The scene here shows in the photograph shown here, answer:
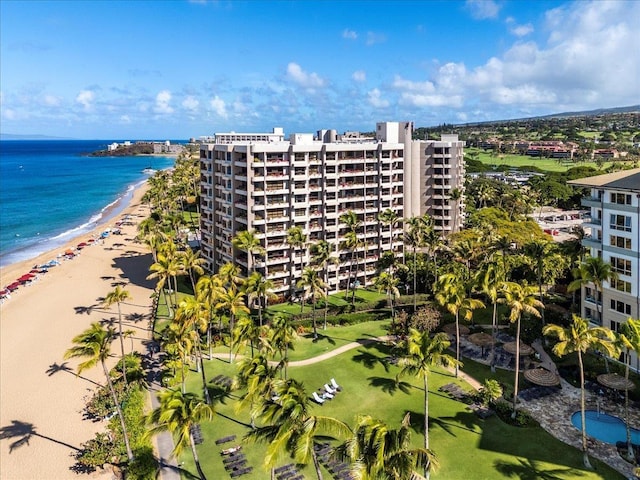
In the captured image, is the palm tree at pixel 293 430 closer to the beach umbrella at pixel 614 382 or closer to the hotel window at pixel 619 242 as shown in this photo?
the beach umbrella at pixel 614 382

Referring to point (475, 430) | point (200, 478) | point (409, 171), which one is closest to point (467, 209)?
point (409, 171)

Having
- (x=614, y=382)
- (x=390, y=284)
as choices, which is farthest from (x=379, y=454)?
(x=390, y=284)

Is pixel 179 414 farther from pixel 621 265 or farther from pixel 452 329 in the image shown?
pixel 621 265

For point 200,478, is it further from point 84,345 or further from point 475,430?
point 475,430

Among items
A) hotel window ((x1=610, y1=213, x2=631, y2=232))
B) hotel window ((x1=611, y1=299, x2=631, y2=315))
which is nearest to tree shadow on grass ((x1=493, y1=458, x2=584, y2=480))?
hotel window ((x1=611, y1=299, x2=631, y2=315))

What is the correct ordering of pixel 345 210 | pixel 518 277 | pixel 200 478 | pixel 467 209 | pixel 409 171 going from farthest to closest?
pixel 467 209, pixel 409 171, pixel 345 210, pixel 518 277, pixel 200 478

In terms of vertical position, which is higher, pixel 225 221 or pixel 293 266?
pixel 225 221
